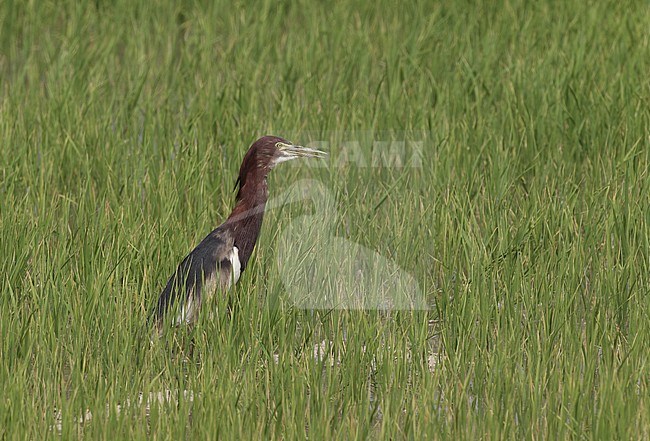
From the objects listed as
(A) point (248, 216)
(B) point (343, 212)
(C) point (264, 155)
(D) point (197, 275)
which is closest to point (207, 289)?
(D) point (197, 275)

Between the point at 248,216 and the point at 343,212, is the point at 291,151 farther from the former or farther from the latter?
the point at 343,212

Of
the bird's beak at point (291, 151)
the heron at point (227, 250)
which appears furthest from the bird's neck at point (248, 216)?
the bird's beak at point (291, 151)

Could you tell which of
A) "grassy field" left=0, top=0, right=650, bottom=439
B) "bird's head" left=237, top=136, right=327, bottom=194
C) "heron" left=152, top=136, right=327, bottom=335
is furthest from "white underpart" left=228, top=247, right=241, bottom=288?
"bird's head" left=237, top=136, right=327, bottom=194

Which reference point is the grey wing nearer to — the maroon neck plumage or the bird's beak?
the maroon neck plumage

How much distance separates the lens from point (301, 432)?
3.12m

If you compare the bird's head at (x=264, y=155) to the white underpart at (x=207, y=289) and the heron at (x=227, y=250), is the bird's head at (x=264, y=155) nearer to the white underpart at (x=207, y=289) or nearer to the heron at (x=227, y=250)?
the heron at (x=227, y=250)

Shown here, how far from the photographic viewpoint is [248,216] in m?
4.18

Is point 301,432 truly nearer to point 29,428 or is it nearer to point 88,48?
point 29,428

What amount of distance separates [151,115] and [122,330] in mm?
2207

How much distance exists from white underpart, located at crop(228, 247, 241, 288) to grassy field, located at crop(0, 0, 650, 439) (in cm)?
11

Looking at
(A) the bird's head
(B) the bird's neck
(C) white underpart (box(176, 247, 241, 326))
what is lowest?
(C) white underpart (box(176, 247, 241, 326))

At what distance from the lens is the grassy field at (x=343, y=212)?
3299 millimetres

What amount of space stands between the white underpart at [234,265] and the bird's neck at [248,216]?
0.12ft

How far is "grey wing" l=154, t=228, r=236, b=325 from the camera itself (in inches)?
148
